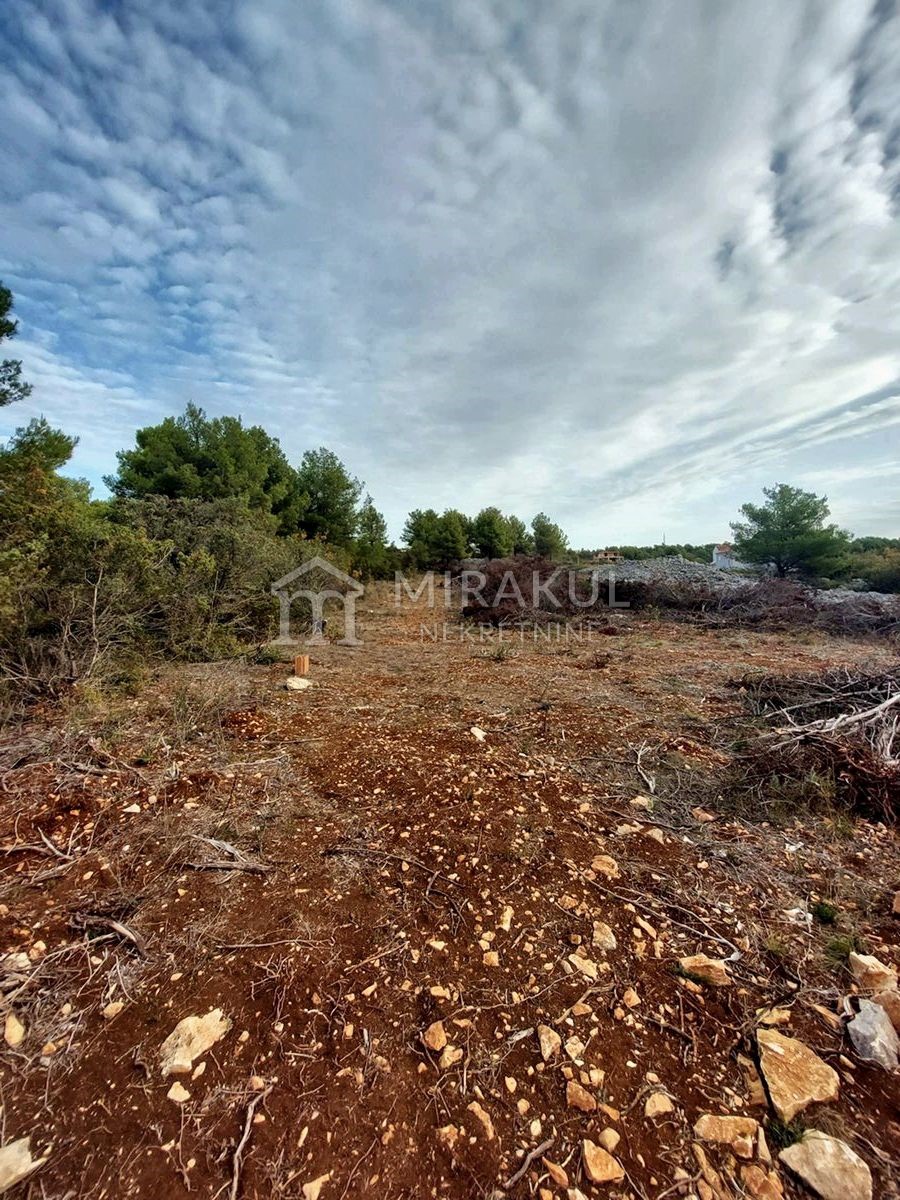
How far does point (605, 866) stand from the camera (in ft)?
6.95

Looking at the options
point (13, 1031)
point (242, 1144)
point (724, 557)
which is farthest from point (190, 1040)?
point (724, 557)

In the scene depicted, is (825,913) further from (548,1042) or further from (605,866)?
(548,1042)

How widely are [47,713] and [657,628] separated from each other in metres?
9.00

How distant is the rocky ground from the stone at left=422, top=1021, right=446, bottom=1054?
0.01m

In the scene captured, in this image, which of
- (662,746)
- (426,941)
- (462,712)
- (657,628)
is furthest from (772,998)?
(657,628)

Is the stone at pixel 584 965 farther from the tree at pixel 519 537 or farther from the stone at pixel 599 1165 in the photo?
the tree at pixel 519 537

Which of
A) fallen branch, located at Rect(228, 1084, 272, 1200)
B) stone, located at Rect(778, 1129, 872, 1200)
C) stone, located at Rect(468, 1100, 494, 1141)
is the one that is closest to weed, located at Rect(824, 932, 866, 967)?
stone, located at Rect(778, 1129, 872, 1200)

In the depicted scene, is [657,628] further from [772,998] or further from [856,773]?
[772,998]

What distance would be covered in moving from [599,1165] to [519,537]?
27055 millimetres

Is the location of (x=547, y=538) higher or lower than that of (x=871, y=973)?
higher

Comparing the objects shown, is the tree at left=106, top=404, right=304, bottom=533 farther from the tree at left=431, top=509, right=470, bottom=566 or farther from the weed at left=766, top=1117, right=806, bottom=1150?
the weed at left=766, top=1117, right=806, bottom=1150

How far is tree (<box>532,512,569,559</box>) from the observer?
25.5 metres

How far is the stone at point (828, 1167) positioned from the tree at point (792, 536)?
1720 cm

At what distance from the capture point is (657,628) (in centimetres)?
874
